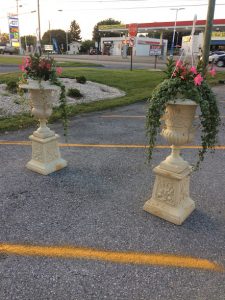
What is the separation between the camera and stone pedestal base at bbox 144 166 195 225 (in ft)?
11.3

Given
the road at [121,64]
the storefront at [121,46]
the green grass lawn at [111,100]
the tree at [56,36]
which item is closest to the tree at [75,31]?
the tree at [56,36]

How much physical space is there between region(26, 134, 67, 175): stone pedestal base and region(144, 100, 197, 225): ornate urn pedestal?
185 cm

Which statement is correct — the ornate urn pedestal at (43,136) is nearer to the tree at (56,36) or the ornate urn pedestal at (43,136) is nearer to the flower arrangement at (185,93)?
the flower arrangement at (185,93)

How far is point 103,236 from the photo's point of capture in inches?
124

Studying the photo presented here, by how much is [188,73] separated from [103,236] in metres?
2.03

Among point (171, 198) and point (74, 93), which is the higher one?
point (74, 93)

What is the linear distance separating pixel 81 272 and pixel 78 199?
4.52 ft

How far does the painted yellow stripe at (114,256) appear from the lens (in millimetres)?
2777

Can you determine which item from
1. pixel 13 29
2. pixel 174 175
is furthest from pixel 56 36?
pixel 174 175

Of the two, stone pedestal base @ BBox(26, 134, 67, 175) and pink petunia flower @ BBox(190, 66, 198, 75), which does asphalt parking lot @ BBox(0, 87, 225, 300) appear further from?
pink petunia flower @ BBox(190, 66, 198, 75)

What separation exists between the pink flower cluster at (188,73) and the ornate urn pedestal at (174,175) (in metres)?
0.29

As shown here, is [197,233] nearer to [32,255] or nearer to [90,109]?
[32,255]

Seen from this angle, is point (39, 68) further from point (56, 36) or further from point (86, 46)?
point (56, 36)

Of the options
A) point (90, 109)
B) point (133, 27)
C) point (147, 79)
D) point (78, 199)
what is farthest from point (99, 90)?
point (133, 27)
